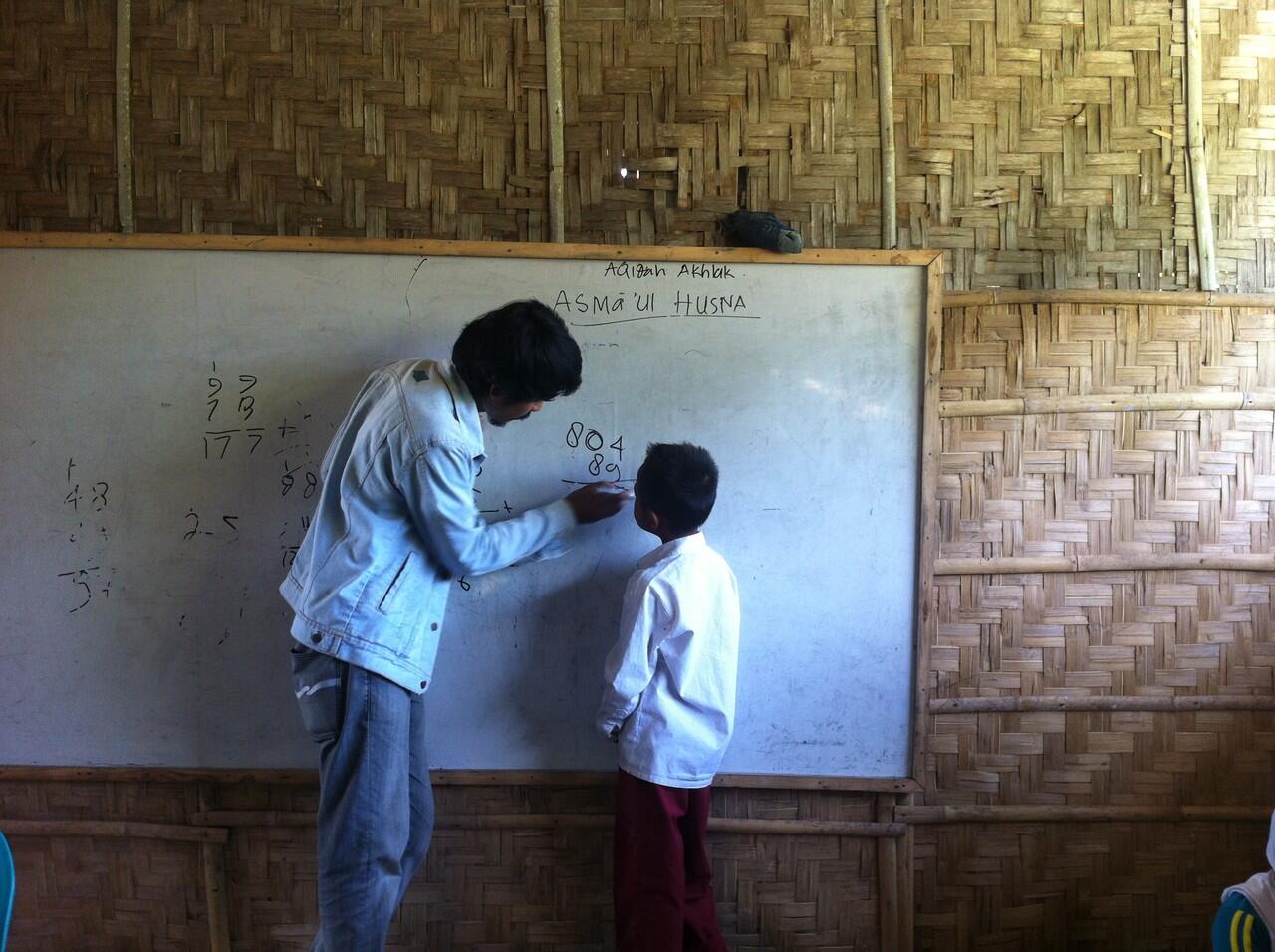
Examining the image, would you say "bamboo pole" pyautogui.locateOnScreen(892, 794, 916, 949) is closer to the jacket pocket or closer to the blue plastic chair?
the jacket pocket

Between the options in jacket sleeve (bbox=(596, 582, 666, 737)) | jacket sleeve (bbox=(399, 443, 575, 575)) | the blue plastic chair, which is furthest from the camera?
jacket sleeve (bbox=(596, 582, 666, 737))

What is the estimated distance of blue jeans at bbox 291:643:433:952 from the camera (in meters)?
1.49

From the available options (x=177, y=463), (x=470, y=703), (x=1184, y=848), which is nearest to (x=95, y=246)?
(x=177, y=463)

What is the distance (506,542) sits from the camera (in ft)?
5.17

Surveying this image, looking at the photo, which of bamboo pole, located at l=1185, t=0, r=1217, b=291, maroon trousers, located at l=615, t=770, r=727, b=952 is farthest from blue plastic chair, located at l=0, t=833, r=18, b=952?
bamboo pole, located at l=1185, t=0, r=1217, b=291

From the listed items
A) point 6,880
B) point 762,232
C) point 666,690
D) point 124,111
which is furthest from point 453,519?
point 124,111

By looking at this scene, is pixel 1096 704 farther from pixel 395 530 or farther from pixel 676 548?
pixel 395 530

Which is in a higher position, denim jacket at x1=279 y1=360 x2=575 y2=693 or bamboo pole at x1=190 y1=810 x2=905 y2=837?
denim jacket at x1=279 y1=360 x2=575 y2=693

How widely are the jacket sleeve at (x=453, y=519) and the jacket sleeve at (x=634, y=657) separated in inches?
9.8

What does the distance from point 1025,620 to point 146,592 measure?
2.02 m

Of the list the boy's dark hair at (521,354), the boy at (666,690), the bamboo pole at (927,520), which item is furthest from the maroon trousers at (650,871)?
the boy's dark hair at (521,354)

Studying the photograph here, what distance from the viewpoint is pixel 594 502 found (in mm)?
1726

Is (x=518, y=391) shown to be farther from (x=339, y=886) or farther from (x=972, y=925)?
(x=972, y=925)

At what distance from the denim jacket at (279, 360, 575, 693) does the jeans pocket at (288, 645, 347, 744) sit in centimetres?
3
